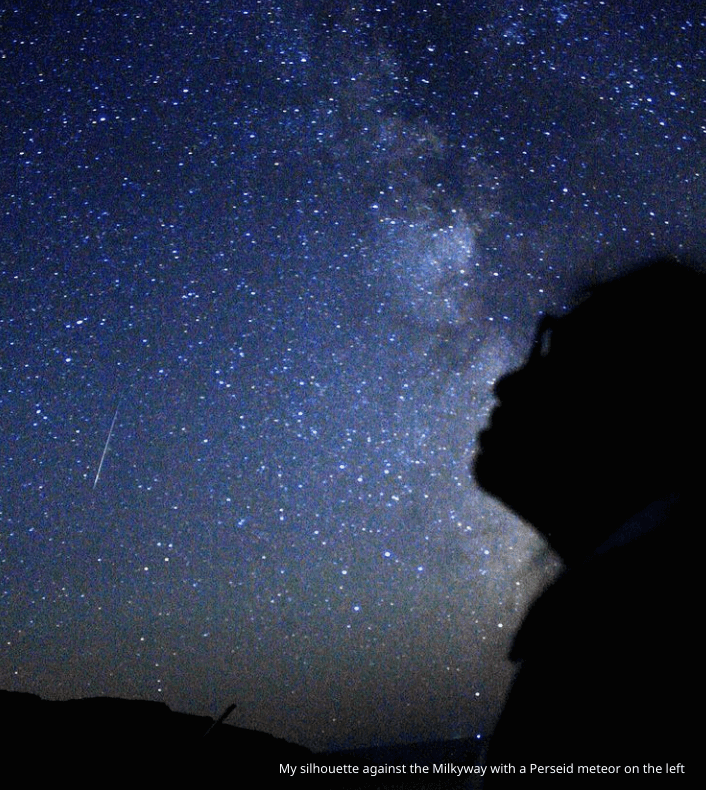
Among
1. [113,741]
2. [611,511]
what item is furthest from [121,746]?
[611,511]

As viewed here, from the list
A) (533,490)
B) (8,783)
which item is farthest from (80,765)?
(533,490)

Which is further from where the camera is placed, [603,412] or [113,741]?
[113,741]

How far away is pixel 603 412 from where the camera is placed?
3.10ft

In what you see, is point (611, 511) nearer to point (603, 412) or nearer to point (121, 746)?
point (603, 412)

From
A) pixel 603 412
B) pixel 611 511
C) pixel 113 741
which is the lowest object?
pixel 113 741

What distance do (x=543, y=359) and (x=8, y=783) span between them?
9768 millimetres

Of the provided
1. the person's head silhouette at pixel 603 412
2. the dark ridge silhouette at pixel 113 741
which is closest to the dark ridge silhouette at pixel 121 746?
the dark ridge silhouette at pixel 113 741

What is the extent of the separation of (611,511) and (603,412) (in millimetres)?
181

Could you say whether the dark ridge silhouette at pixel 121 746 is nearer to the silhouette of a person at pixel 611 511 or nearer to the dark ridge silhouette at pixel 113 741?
the dark ridge silhouette at pixel 113 741

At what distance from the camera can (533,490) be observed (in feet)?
3.73

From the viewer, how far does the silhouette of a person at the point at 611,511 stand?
1.44 feet

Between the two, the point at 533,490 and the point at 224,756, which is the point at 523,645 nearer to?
the point at 533,490

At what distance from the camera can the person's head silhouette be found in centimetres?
84

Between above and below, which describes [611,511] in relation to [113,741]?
above
